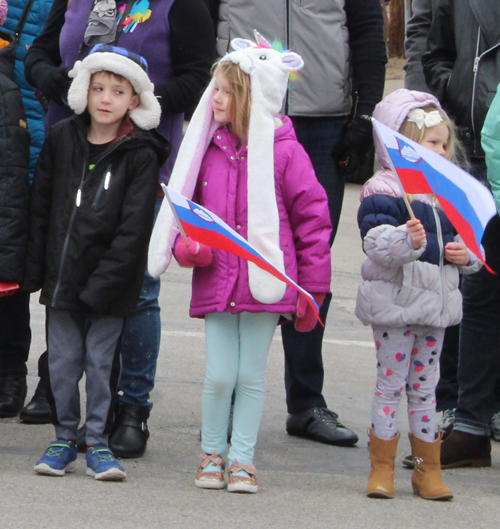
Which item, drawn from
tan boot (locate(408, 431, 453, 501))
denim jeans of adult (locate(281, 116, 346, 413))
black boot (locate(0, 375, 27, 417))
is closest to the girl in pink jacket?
tan boot (locate(408, 431, 453, 501))

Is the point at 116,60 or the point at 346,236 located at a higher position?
the point at 116,60

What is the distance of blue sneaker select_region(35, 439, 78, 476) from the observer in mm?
3852

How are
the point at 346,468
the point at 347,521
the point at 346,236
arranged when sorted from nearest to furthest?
1. the point at 347,521
2. the point at 346,468
3. the point at 346,236

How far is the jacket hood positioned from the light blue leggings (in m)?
0.73

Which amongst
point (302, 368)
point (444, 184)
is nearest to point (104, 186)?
point (444, 184)

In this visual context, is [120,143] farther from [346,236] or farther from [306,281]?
[346,236]

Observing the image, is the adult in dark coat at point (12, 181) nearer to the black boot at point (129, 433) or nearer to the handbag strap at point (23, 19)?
the handbag strap at point (23, 19)

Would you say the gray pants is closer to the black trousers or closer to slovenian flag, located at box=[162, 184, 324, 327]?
slovenian flag, located at box=[162, 184, 324, 327]

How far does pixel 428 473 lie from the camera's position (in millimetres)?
3869

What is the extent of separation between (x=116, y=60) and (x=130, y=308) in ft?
3.01

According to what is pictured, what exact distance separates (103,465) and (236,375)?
1.89 ft

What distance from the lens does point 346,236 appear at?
39.0 feet

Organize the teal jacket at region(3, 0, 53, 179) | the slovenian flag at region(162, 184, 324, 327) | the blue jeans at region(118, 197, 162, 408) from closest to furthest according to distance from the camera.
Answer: the slovenian flag at region(162, 184, 324, 327), the blue jeans at region(118, 197, 162, 408), the teal jacket at region(3, 0, 53, 179)

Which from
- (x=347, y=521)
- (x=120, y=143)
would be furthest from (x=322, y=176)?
(x=347, y=521)
